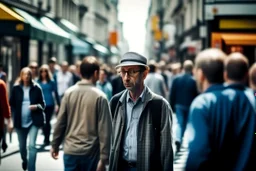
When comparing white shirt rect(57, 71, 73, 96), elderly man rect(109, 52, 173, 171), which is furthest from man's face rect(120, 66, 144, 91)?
white shirt rect(57, 71, 73, 96)

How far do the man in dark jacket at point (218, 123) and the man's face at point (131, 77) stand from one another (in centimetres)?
160

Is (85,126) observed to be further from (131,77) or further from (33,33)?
(33,33)

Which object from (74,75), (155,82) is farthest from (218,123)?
(74,75)

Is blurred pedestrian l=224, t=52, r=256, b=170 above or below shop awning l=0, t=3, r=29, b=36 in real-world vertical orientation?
below

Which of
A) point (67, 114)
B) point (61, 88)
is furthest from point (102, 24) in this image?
point (67, 114)

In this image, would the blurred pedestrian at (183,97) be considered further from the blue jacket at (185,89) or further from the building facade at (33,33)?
the building facade at (33,33)

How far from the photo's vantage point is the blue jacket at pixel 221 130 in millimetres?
4246

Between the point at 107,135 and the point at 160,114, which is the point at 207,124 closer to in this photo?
the point at 160,114

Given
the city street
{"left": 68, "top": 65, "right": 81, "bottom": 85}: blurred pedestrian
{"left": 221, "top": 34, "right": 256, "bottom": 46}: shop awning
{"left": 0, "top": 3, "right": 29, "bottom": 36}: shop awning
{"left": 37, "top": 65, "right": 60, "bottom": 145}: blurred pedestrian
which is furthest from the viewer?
{"left": 221, "top": 34, "right": 256, "bottom": 46}: shop awning

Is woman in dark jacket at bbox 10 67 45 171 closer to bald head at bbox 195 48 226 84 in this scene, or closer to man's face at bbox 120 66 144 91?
man's face at bbox 120 66 144 91

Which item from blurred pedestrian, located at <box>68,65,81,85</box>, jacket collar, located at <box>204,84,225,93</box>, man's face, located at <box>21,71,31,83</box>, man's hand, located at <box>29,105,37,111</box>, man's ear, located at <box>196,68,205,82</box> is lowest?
man's hand, located at <box>29,105,37,111</box>

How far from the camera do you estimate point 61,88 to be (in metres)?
17.8

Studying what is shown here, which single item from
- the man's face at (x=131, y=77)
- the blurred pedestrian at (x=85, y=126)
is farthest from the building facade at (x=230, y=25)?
the man's face at (x=131, y=77)

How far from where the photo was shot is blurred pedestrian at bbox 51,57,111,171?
6570 mm
